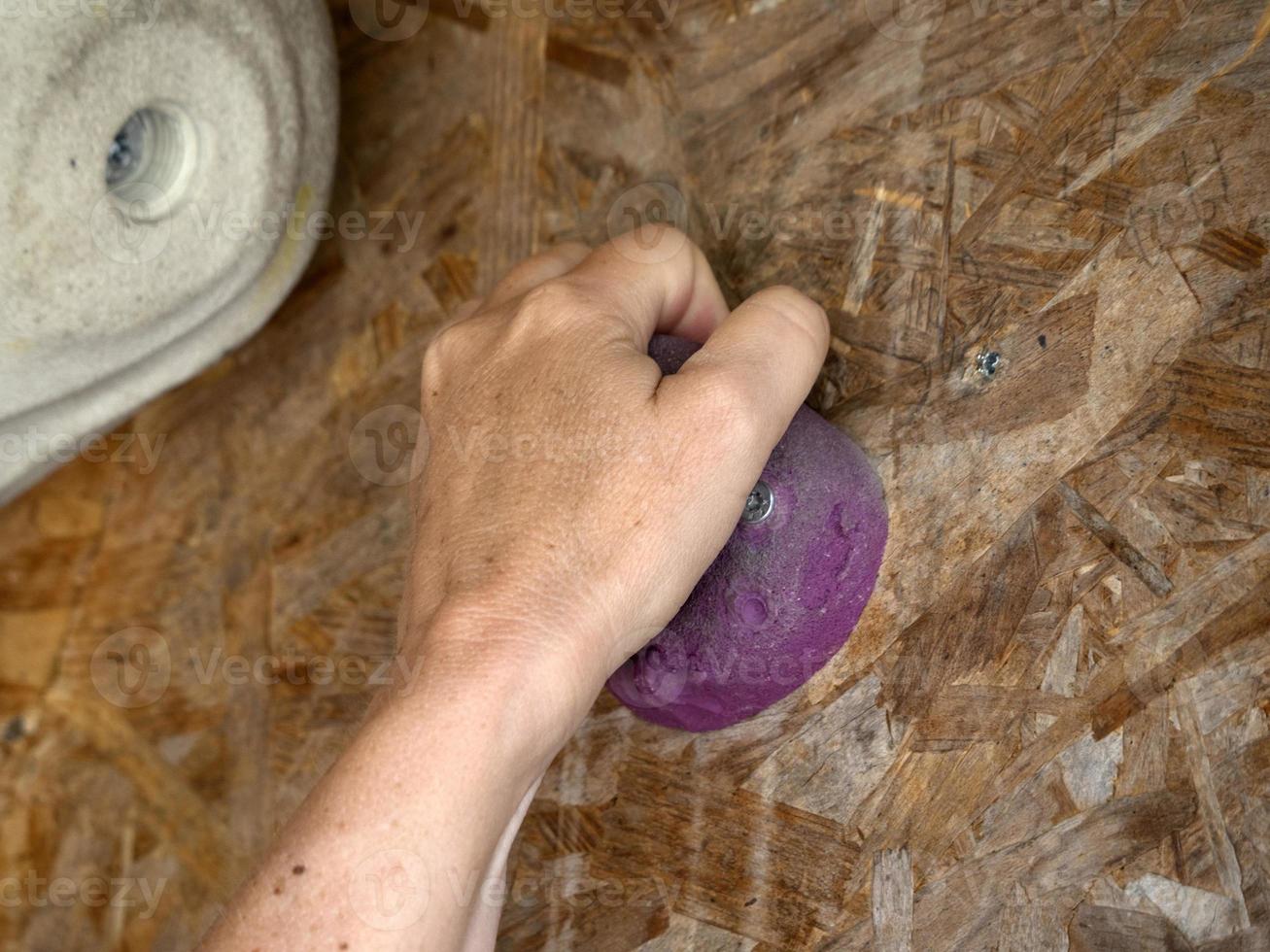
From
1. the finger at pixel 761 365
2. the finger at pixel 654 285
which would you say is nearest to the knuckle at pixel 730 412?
the finger at pixel 761 365

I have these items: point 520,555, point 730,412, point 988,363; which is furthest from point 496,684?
point 988,363

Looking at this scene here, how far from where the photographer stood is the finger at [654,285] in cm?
91

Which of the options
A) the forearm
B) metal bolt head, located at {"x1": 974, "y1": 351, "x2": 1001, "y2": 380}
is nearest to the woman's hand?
the forearm

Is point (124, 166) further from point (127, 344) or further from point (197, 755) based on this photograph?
point (197, 755)

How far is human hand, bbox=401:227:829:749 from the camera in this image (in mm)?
763

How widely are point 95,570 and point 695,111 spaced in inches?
39.5

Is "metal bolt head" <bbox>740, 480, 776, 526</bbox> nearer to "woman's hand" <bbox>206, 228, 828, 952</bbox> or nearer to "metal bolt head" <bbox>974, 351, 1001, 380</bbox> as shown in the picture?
"woman's hand" <bbox>206, 228, 828, 952</bbox>

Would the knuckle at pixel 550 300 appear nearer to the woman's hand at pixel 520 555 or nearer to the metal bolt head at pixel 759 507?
the woman's hand at pixel 520 555

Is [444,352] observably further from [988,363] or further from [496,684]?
[988,363]

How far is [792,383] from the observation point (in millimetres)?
855

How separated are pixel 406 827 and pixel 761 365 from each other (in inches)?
15.6

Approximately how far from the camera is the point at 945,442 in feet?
3.12

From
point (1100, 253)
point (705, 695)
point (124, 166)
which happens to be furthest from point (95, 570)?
point (1100, 253)

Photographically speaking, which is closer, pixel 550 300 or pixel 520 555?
pixel 520 555
